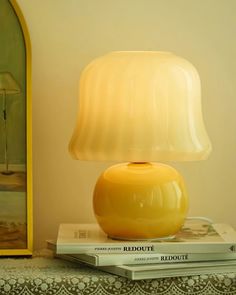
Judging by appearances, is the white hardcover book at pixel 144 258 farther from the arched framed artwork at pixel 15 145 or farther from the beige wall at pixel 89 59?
the beige wall at pixel 89 59

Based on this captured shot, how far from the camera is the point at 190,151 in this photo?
4.49 feet

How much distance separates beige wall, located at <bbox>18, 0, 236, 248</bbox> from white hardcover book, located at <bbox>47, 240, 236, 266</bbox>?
294 mm

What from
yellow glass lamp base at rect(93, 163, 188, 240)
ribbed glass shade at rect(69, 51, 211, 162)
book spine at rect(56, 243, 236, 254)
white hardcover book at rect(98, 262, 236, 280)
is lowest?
white hardcover book at rect(98, 262, 236, 280)

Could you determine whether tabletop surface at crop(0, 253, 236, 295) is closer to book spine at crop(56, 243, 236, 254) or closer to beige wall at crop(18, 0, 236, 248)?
book spine at crop(56, 243, 236, 254)

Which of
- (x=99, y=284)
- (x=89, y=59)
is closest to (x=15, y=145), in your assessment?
(x=89, y=59)

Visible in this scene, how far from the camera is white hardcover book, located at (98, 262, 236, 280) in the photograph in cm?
132

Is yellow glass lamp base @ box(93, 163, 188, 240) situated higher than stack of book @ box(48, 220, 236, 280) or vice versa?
yellow glass lamp base @ box(93, 163, 188, 240)

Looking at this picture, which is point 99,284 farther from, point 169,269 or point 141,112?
point 141,112

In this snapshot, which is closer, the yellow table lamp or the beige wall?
the yellow table lamp

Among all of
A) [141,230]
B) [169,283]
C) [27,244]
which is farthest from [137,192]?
[27,244]

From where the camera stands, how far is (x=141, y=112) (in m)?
1.35

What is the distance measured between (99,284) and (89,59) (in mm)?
570

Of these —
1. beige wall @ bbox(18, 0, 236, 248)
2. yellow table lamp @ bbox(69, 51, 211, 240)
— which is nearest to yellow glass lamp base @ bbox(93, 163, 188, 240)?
yellow table lamp @ bbox(69, 51, 211, 240)

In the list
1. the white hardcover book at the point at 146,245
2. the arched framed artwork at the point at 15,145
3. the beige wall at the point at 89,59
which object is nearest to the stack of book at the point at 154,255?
the white hardcover book at the point at 146,245
